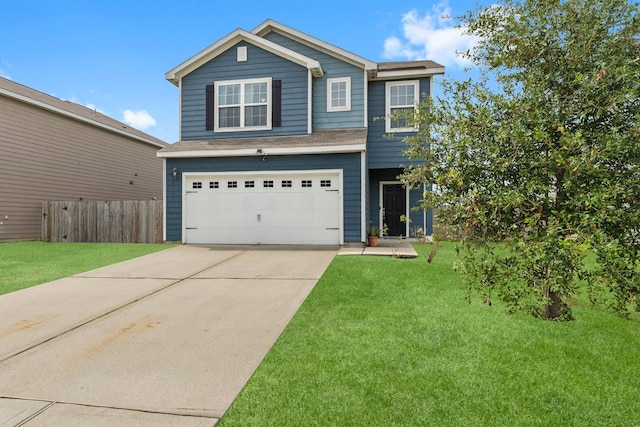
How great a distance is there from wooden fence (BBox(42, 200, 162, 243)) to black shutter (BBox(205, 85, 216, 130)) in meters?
3.22

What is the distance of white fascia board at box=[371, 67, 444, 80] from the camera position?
12.5 metres

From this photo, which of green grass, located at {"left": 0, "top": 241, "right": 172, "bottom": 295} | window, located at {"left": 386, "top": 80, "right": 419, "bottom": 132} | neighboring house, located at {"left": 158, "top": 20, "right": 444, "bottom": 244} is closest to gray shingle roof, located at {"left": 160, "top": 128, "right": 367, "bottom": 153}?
neighboring house, located at {"left": 158, "top": 20, "right": 444, "bottom": 244}

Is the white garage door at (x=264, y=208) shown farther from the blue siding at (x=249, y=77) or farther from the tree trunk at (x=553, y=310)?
the tree trunk at (x=553, y=310)

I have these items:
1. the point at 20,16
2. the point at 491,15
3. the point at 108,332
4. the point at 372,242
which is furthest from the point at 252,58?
the point at 20,16

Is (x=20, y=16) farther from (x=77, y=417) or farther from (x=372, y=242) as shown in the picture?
(x=77, y=417)

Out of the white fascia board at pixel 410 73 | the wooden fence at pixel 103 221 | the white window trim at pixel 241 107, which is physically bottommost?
the wooden fence at pixel 103 221

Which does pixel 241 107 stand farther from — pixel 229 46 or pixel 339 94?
pixel 339 94

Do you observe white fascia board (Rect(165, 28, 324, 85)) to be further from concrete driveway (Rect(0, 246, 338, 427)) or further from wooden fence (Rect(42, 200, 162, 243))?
concrete driveway (Rect(0, 246, 338, 427))

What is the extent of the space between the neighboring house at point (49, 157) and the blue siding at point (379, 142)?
1219 cm

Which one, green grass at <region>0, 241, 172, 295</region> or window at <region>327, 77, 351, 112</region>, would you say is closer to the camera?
green grass at <region>0, 241, 172, 295</region>

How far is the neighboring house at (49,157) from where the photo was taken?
42.7ft

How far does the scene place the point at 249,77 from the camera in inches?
493

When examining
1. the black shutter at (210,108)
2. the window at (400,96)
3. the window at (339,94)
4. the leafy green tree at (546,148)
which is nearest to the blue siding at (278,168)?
the black shutter at (210,108)

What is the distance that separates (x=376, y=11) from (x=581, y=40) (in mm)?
9492
